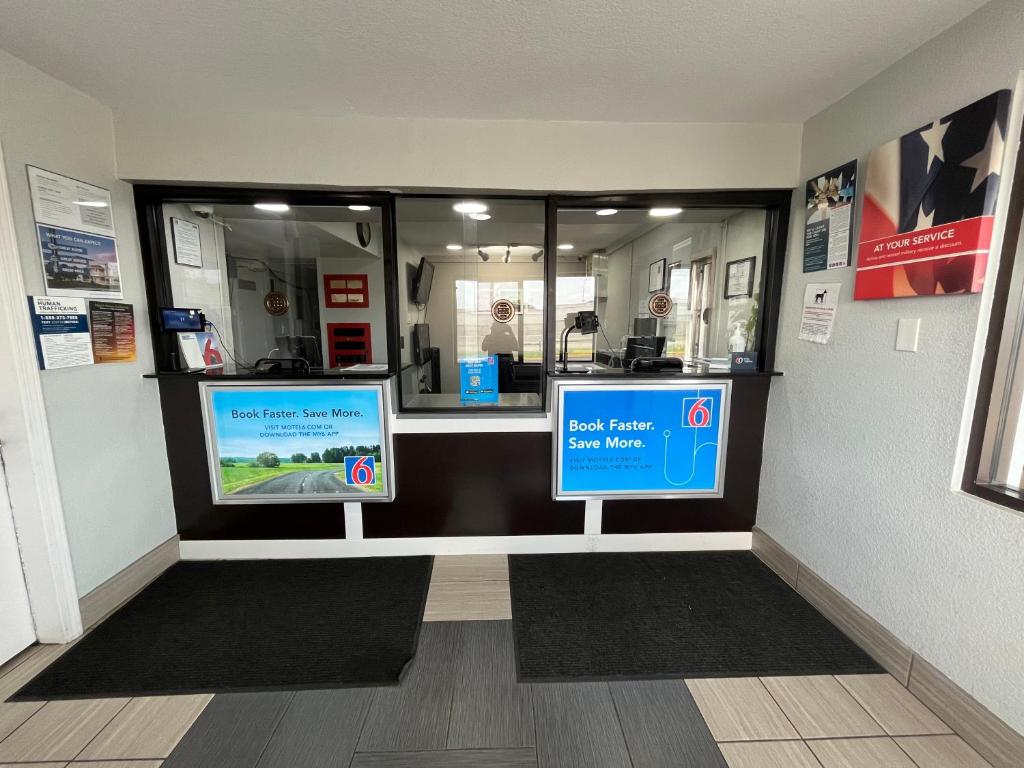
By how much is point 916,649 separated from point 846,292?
1.53 m

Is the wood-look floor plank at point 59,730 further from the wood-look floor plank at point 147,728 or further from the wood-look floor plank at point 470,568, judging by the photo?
the wood-look floor plank at point 470,568

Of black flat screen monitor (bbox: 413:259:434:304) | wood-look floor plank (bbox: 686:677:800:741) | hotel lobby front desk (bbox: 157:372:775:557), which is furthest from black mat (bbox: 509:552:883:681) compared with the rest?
black flat screen monitor (bbox: 413:259:434:304)

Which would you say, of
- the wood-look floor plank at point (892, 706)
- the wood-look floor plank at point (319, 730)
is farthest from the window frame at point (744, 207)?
the wood-look floor plank at point (319, 730)

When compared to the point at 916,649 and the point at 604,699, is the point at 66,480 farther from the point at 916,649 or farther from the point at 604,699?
the point at 916,649

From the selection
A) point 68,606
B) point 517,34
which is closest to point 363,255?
point 517,34

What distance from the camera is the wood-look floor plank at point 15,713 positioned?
1.44 m

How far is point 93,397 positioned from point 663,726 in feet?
9.53

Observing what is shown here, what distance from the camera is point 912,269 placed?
5.17ft

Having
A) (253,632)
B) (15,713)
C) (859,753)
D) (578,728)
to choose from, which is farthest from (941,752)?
(15,713)

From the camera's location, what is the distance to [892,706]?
60.0 inches

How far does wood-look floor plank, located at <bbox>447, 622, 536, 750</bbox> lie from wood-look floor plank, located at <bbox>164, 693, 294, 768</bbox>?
0.66 m

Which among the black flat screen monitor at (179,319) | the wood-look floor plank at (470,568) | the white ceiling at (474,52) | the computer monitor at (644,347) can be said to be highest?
the white ceiling at (474,52)

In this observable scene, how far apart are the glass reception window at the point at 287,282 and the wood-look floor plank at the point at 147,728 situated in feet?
5.52

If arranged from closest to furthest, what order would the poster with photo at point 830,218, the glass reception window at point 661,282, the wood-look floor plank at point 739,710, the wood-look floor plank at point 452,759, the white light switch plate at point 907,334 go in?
the wood-look floor plank at point 452,759, the wood-look floor plank at point 739,710, the white light switch plate at point 907,334, the poster with photo at point 830,218, the glass reception window at point 661,282
